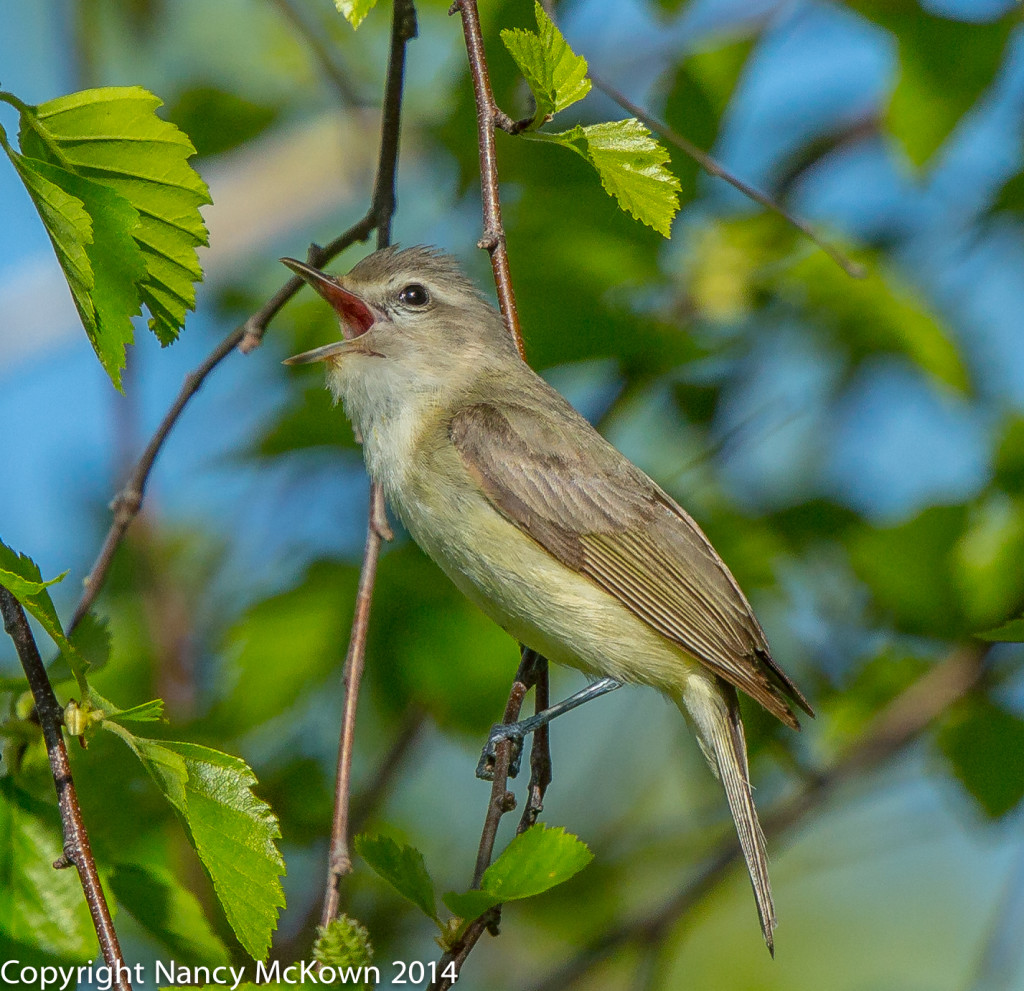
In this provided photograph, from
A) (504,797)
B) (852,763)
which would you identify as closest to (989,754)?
(852,763)

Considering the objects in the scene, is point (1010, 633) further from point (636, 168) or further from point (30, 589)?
point (30, 589)

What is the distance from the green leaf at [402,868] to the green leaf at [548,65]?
1.43 m

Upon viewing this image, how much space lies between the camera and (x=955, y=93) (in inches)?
135

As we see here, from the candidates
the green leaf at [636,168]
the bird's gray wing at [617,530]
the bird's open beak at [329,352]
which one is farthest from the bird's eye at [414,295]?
the green leaf at [636,168]

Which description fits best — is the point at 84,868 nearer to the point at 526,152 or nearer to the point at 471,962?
the point at 526,152

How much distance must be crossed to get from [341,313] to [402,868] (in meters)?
2.09

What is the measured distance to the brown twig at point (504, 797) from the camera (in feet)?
7.44

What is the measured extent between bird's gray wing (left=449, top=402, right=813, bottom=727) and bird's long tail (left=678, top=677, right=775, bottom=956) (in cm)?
17

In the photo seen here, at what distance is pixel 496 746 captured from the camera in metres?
2.82

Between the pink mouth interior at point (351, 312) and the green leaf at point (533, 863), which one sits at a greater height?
the pink mouth interior at point (351, 312)

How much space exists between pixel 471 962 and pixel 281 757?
2.14 meters

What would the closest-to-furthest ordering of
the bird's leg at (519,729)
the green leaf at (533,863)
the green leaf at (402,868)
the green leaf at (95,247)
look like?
the green leaf at (95,247), the green leaf at (533,863), the green leaf at (402,868), the bird's leg at (519,729)

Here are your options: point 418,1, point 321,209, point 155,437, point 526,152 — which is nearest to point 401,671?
point 155,437

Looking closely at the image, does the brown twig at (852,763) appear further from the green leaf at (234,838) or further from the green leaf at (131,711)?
the green leaf at (131,711)
